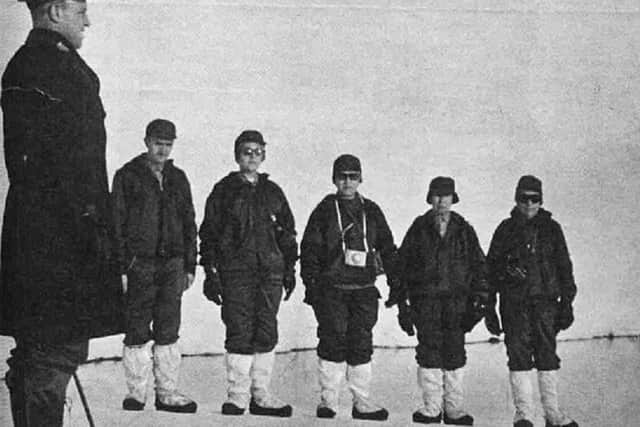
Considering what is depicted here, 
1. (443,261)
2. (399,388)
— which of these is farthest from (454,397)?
(443,261)

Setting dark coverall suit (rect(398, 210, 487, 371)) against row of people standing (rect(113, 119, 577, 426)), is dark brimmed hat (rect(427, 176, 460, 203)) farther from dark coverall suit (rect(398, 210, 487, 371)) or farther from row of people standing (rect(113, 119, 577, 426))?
dark coverall suit (rect(398, 210, 487, 371))

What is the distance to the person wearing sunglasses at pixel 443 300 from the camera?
410 centimetres

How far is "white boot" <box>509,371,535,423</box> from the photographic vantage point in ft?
13.2

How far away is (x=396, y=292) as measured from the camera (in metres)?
4.14

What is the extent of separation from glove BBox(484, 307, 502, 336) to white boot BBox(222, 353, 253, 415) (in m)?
1.02

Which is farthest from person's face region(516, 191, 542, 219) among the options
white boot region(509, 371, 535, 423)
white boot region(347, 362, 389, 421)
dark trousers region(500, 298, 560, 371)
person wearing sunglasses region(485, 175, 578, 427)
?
white boot region(347, 362, 389, 421)

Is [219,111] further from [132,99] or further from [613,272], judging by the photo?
[613,272]

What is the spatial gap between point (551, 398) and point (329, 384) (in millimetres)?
933

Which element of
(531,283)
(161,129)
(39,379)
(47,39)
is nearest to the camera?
(39,379)

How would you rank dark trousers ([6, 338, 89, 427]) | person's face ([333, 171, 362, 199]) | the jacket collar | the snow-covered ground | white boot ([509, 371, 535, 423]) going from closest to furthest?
dark trousers ([6, 338, 89, 427]), the jacket collar, the snow-covered ground, white boot ([509, 371, 535, 423]), person's face ([333, 171, 362, 199])

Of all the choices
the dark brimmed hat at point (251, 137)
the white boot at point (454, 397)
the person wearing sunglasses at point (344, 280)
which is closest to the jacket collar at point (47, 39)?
the dark brimmed hat at point (251, 137)

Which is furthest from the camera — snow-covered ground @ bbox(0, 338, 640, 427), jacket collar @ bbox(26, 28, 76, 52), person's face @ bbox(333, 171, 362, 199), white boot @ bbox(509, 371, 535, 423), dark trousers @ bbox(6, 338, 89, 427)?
person's face @ bbox(333, 171, 362, 199)

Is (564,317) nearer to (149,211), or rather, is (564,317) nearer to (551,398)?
(551,398)

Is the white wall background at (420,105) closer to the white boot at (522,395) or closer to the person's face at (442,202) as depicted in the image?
the person's face at (442,202)
